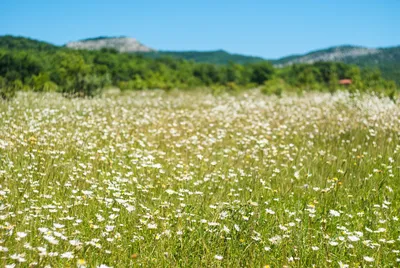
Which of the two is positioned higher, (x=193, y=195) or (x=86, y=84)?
(x=86, y=84)

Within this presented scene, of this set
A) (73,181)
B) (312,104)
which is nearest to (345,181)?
(73,181)

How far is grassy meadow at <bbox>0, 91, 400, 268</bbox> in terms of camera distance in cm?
353

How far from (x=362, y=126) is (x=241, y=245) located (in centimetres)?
694

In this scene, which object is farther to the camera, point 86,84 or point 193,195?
point 86,84

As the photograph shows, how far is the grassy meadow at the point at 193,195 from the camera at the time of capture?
3.53 m

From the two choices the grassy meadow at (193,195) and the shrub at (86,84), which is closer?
the grassy meadow at (193,195)

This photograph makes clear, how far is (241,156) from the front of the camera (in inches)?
291

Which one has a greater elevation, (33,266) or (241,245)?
(33,266)

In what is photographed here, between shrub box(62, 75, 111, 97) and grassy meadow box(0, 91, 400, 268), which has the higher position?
shrub box(62, 75, 111, 97)

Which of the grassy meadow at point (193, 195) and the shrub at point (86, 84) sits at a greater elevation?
the shrub at point (86, 84)

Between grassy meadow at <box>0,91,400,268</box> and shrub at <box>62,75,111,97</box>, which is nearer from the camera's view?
grassy meadow at <box>0,91,400,268</box>

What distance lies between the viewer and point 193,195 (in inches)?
200

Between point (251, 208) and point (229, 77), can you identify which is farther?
point (229, 77)

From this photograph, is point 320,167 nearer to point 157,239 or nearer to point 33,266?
point 157,239
